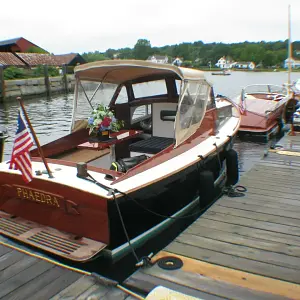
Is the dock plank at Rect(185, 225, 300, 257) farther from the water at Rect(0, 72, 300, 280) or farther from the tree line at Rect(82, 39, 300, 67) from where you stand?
the tree line at Rect(82, 39, 300, 67)

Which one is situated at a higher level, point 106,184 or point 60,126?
point 106,184

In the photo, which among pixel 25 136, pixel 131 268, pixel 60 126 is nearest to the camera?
pixel 25 136

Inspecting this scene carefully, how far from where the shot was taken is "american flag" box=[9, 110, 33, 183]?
3.91 metres

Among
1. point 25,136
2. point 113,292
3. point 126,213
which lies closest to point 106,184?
point 126,213

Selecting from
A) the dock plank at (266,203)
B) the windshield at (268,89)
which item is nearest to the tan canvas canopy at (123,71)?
the dock plank at (266,203)

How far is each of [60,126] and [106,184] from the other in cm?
1239

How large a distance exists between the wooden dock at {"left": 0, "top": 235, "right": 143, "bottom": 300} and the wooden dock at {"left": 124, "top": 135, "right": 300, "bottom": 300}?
0.30 m

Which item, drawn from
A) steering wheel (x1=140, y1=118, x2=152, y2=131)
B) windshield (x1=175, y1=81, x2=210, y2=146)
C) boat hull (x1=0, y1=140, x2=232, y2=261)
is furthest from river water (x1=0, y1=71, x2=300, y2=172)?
boat hull (x1=0, y1=140, x2=232, y2=261)

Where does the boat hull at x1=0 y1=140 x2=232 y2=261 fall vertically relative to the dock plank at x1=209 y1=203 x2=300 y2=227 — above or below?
above

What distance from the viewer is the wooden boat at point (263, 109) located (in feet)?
38.0

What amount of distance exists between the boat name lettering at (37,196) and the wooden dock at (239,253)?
4.77ft

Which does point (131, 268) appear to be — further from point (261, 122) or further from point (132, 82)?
point (261, 122)

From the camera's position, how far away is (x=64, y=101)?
995 inches

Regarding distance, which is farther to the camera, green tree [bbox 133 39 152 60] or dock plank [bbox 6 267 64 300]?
green tree [bbox 133 39 152 60]
